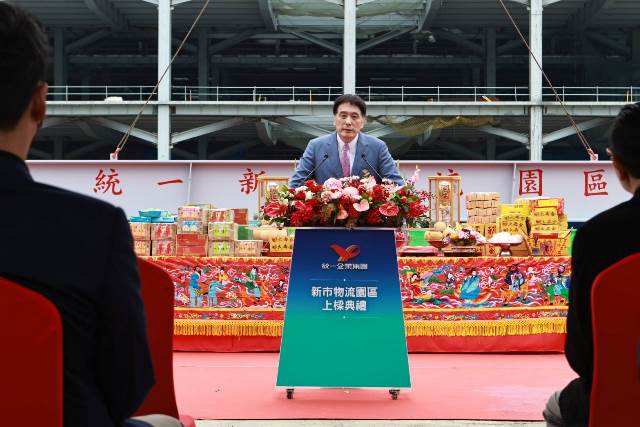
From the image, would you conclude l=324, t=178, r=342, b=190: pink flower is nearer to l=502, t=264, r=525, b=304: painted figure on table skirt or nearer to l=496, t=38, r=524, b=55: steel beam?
l=502, t=264, r=525, b=304: painted figure on table skirt

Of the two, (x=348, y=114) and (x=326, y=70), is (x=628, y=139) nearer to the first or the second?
(x=348, y=114)

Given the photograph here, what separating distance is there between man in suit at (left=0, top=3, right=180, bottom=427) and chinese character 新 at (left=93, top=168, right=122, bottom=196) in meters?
6.65

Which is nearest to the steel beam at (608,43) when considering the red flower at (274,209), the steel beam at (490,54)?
the steel beam at (490,54)

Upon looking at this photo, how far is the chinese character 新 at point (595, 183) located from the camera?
7488 mm

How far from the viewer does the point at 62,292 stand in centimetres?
105

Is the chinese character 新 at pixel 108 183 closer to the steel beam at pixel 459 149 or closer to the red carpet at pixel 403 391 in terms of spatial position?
the red carpet at pixel 403 391

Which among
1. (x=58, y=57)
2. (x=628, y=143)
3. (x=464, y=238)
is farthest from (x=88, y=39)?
(x=628, y=143)

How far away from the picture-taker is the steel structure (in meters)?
22.9

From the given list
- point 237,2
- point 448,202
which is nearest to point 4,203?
point 448,202

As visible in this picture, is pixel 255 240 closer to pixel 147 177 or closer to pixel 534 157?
pixel 147 177

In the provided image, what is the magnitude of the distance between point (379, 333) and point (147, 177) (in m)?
4.47

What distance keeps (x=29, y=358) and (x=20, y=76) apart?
39cm

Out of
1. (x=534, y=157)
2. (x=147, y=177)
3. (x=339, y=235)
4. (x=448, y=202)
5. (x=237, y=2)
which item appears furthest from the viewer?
(x=237, y=2)

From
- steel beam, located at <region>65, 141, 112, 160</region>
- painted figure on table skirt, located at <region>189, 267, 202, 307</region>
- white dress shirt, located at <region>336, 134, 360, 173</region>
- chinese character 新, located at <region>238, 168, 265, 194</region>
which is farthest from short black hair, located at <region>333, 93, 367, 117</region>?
steel beam, located at <region>65, 141, 112, 160</region>
